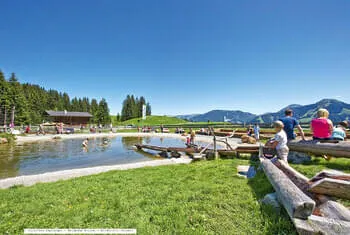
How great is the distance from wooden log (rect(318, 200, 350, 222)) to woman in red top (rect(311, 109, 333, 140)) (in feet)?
15.7

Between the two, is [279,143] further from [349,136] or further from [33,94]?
[33,94]

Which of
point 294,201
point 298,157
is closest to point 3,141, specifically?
point 294,201

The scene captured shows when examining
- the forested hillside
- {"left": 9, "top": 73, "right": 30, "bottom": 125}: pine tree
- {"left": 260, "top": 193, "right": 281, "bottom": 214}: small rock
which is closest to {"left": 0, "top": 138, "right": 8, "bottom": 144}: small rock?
the forested hillside

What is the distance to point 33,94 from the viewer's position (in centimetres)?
6025

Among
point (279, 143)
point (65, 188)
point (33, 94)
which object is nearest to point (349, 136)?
point (279, 143)

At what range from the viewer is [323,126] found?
6.38m

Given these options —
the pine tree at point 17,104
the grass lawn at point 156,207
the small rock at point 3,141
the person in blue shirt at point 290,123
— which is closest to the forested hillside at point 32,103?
the pine tree at point 17,104

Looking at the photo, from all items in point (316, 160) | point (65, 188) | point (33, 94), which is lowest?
point (65, 188)

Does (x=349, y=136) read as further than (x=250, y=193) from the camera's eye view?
Yes

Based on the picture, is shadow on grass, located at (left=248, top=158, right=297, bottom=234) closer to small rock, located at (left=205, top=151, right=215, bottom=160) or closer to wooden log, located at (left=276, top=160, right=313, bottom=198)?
wooden log, located at (left=276, top=160, right=313, bottom=198)

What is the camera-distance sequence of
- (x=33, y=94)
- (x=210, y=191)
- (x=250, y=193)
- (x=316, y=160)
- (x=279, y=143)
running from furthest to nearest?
(x=33, y=94) → (x=316, y=160) → (x=279, y=143) → (x=210, y=191) → (x=250, y=193)

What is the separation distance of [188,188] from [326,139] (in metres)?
5.44

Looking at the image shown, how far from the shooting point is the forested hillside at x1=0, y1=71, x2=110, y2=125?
41250 millimetres

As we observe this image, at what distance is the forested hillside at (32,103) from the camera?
4125 cm
